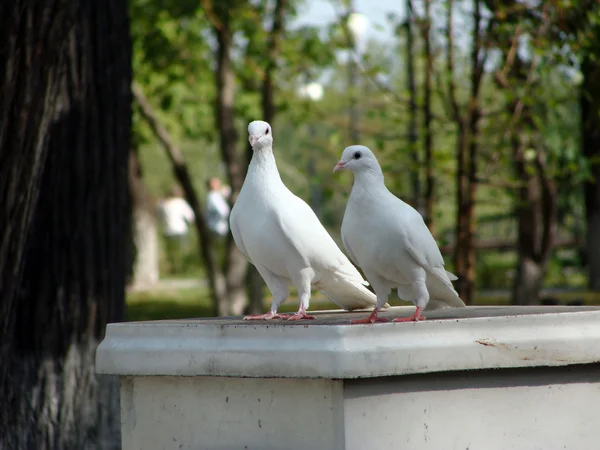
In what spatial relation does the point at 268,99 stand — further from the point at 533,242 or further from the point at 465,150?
the point at 465,150

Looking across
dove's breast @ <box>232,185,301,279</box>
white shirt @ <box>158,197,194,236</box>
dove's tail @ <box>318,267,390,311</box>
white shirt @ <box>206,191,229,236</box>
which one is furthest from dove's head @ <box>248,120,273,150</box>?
white shirt @ <box>158,197,194,236</box>

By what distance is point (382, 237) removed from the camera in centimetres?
319

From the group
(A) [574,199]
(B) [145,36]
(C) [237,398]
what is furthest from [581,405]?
(A) [574,199]

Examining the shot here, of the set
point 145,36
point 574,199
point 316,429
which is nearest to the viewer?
point 316,429

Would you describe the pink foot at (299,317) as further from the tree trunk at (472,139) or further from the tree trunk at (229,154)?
the tree trunk at (229,154)

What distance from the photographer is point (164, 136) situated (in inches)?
424

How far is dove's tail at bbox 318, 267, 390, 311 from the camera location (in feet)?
11.9

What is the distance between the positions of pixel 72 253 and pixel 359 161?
215cm

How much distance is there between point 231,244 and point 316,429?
25.3ft

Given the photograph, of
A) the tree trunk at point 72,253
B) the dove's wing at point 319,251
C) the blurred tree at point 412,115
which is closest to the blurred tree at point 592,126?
the blurred tree at point 412,115

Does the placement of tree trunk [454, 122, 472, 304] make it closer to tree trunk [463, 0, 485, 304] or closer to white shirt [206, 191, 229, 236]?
tree trunk [463, 0, 485, 304]

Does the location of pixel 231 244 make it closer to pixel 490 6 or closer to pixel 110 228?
pixel 490 6

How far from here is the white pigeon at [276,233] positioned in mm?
3395

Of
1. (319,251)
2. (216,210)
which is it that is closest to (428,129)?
(319,251)
